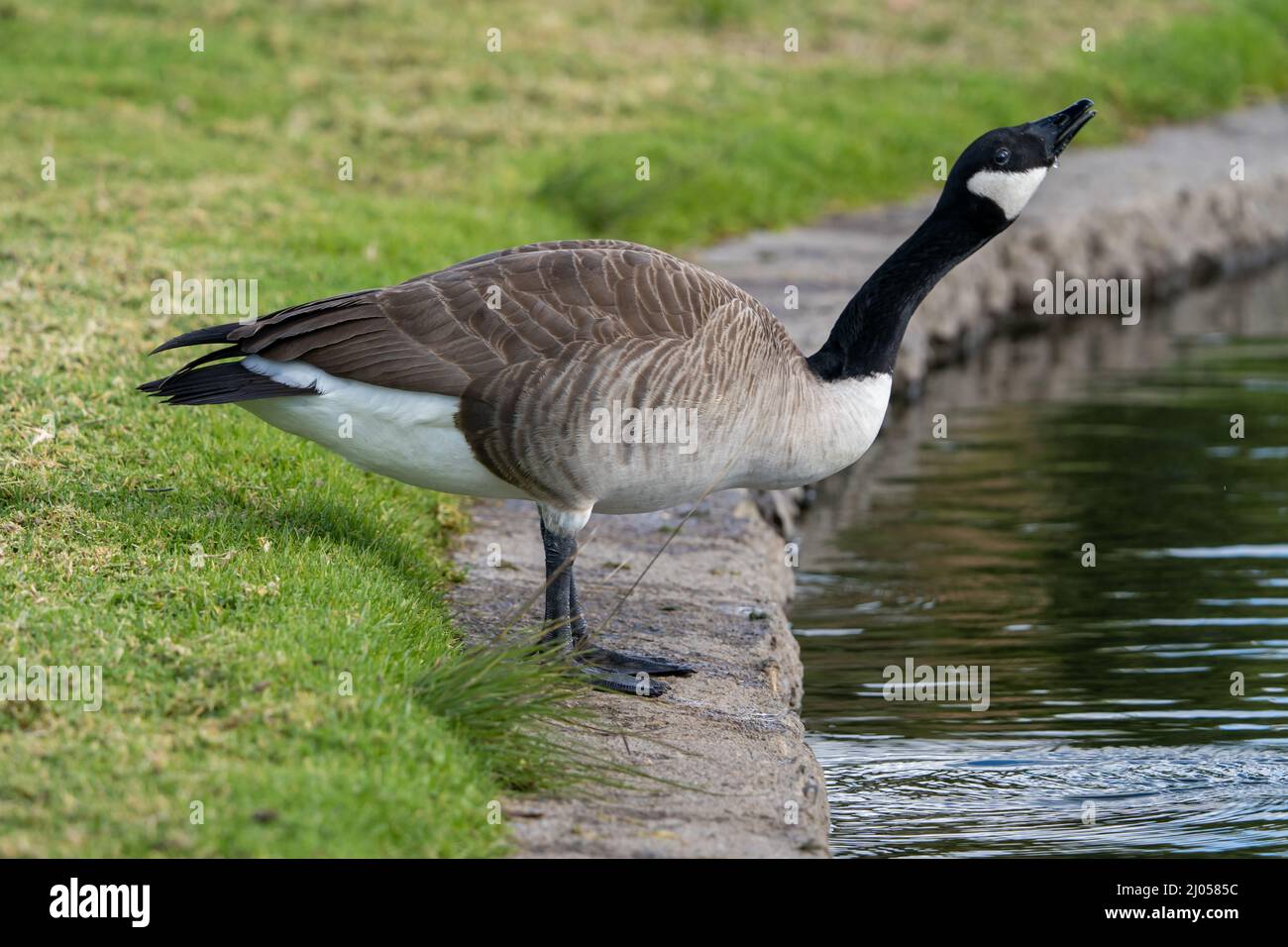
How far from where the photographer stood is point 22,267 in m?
9.90

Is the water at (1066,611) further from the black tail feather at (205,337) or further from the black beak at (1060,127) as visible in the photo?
the black tail feather at (205,337)

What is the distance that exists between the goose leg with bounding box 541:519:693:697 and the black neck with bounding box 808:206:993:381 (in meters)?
1.26

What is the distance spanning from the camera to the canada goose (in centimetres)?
593

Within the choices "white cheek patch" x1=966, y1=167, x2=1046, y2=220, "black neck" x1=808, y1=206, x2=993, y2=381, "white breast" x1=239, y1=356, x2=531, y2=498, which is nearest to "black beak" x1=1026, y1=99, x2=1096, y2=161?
"white cheek patch" x1=966, y1=167, x2=1046, y2=220

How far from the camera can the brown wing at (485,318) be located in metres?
5.98

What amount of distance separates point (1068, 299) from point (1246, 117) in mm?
6254

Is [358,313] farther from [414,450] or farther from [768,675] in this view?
[768,675]

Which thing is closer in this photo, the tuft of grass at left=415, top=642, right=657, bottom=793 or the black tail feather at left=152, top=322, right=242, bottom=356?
the tuft of grass at left=415, top=642, right=657, bottom=793

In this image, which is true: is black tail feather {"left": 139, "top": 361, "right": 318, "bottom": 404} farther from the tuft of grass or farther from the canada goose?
the tuft of grass

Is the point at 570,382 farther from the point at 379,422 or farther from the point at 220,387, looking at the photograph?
the point at 220,387

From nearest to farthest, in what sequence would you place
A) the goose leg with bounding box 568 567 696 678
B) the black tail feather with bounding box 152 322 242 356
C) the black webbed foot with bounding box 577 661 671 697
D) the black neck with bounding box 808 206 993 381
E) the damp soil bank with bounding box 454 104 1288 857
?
the damp soil bank with bounding box 454 104 1288 857, the black tail feather with bounding box 152 322 242 356, the black webbed foot with bounding box 577 661 671 697, the goose leg with bounding box 568 567 696 678, the black neck with bounding box 808 206 993 381

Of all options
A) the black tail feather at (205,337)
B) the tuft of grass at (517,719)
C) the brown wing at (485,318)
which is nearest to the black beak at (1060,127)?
the brown wing at (485,318)

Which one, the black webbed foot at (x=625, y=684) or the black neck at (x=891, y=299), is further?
the black neck at (x=891, y=299)

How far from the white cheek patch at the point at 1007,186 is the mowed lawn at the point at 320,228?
2659 mm
